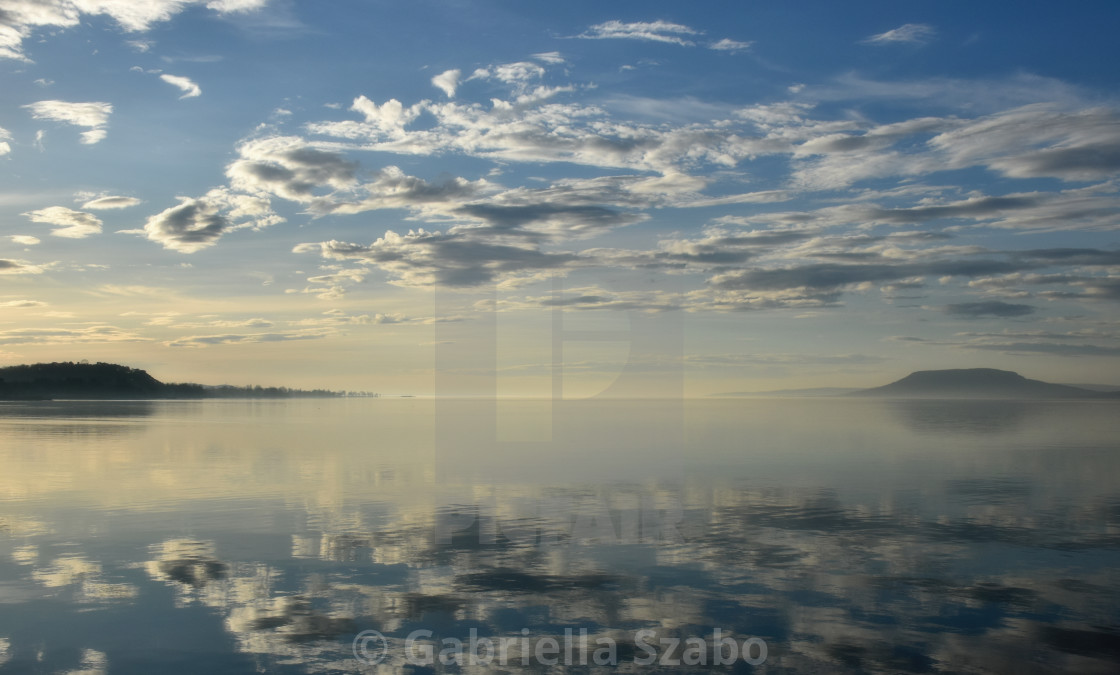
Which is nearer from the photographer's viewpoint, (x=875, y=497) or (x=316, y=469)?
(x=875, y=497)

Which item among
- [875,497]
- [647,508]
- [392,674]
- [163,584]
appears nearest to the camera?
[392,674]

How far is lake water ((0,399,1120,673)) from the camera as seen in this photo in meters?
12.6

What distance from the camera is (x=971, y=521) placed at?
2442 centimetres

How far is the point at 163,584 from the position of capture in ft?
55.0

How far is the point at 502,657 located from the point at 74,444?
5520cm

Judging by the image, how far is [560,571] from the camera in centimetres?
1780

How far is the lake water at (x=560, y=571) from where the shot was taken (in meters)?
12.6

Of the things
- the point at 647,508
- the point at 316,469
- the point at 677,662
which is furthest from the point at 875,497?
the point at 316,469

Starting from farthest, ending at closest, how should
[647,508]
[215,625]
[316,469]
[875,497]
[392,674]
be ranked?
[316,469], [875,497], [647,508], [215,625], [392,674]

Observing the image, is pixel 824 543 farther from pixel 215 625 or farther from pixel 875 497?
pixel 215 625

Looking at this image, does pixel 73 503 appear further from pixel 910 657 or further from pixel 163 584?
pixel 910 657

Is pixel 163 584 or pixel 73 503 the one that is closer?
pixel 163 584

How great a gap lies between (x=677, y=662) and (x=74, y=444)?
187 ft

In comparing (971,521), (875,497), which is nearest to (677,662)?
(971,521)
